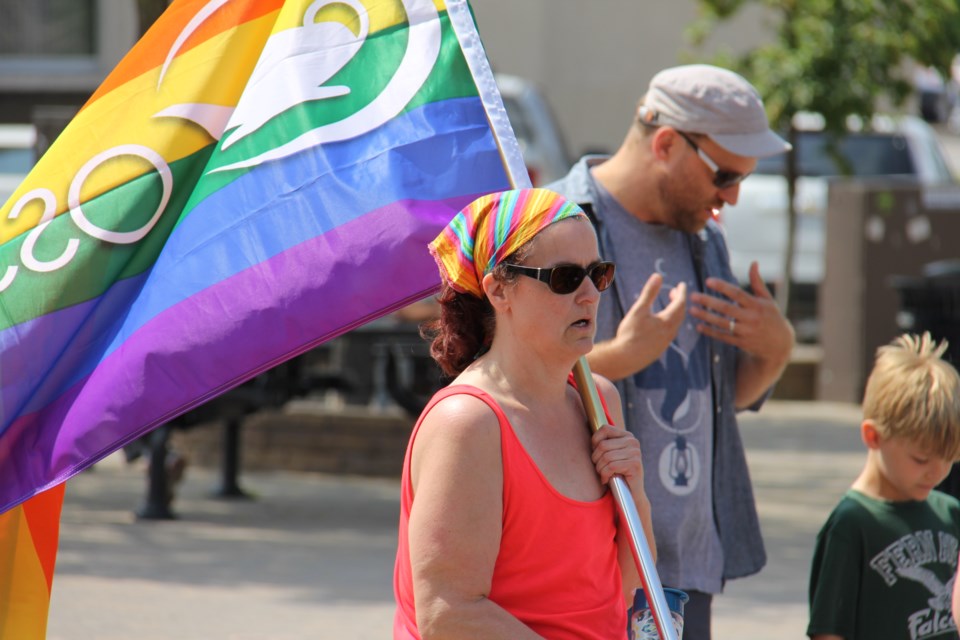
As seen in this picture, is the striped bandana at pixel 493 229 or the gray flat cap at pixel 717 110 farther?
the gray flat cap at pixel 717 110

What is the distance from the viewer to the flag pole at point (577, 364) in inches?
120

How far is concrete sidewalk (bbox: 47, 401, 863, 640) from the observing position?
6.71 meters

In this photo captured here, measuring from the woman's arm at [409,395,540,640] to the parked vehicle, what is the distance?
11.1 metres

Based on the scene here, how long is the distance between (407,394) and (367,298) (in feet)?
18.1

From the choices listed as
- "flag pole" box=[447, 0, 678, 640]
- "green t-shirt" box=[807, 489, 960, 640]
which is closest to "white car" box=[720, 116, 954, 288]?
"green t-shirt" box=[807, 489, 960, 640]

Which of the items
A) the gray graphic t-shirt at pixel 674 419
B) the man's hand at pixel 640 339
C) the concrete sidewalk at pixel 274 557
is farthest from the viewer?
the concrete sidewalk at pixel 274 557

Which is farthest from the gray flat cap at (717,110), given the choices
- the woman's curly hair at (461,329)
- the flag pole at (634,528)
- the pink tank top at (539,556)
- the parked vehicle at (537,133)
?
the parked vehicle at (537,133)

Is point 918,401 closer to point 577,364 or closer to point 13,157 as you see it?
point 577,364

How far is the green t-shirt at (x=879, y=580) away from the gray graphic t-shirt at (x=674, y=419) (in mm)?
288

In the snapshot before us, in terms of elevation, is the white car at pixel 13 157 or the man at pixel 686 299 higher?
the white car at pixel 13 157

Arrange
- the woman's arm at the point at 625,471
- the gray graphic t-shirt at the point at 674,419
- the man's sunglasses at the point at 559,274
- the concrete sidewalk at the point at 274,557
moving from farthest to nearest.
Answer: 1. the concrete sidewalk at the point at 274,557
2. the gray graphic t-shirt at the point at 674,419
3. the woman's arm at the point at 625,471
4. the man's sunglasses at the point at 559,274

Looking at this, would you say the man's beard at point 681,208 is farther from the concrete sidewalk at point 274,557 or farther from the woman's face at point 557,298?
the concrete sidewalk at point 274,557

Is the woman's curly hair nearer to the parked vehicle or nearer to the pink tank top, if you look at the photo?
the pink tank top

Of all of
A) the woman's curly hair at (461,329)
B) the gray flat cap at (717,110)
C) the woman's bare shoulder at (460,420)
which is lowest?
the woman's bare shoulder at (460,420)
